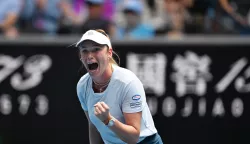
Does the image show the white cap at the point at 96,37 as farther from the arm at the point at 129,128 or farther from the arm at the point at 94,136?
the arm at the point at 94,136

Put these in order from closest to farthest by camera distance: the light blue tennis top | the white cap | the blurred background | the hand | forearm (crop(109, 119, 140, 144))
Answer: the hand → forearm (crop(109, 119, 140, 144)) → the white cap → the light blue tennis top → the blurred background

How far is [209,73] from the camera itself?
8.66 metres

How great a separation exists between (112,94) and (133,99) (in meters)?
0.18

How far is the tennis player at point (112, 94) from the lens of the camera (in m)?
4.82

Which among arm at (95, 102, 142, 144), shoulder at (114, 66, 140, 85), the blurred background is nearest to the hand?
arm at (95, 102, 142, 144)

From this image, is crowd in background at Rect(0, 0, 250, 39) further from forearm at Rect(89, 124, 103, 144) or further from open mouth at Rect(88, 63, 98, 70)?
open mouth at Rect(88, 63, 98, 70)

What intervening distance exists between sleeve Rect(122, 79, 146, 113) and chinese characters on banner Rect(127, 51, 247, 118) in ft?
11.9

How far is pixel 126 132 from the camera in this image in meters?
4.73

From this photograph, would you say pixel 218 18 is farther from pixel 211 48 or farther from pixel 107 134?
pixel 107 134

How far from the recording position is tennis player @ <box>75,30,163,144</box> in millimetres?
4824

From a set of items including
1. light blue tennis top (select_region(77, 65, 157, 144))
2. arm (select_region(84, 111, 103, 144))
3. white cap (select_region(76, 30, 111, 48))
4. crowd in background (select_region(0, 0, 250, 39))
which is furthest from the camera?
crowd in background (select_region(0, 0, 250, 39))

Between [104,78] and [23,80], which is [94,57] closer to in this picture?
[104,78]

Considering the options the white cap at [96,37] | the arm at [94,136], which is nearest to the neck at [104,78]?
the white cap at [96,37]

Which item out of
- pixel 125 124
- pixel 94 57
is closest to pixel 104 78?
pixel 94 57
